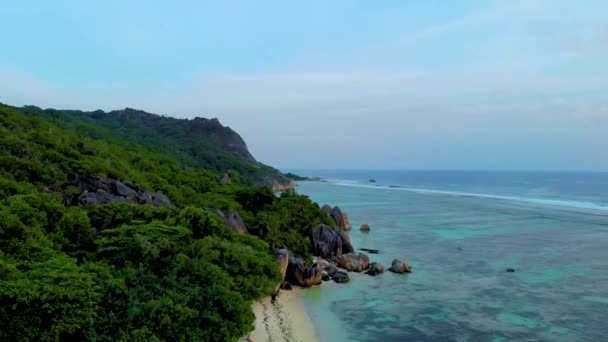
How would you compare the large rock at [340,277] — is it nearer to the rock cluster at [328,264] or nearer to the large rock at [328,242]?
the rock cluster at [328,264]

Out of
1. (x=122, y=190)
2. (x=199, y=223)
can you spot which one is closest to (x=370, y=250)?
(x=199, y=223)

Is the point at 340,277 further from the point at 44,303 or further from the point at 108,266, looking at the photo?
the point at 44,303

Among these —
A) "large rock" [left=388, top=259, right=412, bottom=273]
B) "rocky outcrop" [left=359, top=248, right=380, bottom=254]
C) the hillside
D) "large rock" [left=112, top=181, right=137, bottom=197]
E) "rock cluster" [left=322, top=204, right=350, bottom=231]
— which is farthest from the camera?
the hillside

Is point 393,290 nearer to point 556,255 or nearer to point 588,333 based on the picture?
point 588,333

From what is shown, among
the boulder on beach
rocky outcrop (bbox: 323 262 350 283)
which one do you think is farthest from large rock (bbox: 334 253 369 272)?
the boulder on beach

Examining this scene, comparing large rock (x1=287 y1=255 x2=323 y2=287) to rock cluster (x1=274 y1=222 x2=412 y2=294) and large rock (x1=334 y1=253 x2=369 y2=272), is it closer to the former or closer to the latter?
rock cluster (x1=274 y1=222 x2=412 y2=294)
